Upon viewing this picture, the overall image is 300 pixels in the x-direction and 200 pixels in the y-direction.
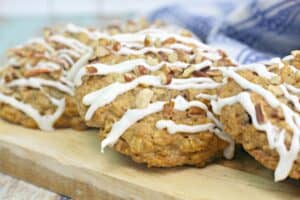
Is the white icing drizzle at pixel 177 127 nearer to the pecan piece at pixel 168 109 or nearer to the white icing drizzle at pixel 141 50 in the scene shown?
the pecan piece at pixel 168 109

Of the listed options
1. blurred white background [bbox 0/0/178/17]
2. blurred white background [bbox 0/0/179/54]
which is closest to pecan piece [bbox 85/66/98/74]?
blurred white background [bbox 0/0/179/54]

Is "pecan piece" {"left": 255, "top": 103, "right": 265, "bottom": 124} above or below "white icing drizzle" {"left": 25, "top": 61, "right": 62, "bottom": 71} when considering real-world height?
above

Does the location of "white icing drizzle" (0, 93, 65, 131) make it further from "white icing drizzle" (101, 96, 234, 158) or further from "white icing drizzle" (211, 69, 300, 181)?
"white icing drizzle" (211, 69, 300, 181)

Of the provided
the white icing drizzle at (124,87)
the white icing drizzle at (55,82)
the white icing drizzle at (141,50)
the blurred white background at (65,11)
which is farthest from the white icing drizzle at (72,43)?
the blurred white background at (65,11)

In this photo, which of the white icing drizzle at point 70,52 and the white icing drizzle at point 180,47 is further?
the white icing drizzle at point 70,52

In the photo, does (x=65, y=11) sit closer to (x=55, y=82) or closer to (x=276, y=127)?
(x=55, y=82)

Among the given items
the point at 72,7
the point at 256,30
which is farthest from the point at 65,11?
the point at 256,30

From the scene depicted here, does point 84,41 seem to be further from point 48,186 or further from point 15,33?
point 15,33
